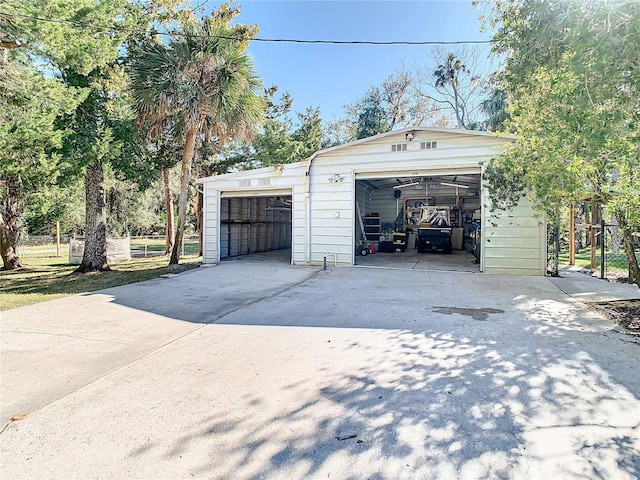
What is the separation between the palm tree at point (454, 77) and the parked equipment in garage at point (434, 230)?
379 inches

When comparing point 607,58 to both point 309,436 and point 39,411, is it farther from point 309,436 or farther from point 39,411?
point 39,411

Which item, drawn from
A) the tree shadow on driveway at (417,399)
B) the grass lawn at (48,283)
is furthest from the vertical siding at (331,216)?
the tree shadow on driveway at (417,399)

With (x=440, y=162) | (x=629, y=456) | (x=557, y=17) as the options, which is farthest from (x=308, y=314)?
(x=440, y=162)

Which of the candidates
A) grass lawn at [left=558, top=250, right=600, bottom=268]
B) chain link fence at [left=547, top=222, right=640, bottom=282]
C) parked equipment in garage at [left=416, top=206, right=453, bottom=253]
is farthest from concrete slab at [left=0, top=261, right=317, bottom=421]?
grass lawn at [left=558, top=250, right=600, bottom=268]

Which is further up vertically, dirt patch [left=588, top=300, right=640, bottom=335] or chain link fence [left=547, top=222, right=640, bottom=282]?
chain link fence [left=547, top=222, right=640, bottom=282]

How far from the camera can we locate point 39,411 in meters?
2.48

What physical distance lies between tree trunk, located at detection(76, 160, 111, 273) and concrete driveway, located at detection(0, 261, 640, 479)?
637 cm

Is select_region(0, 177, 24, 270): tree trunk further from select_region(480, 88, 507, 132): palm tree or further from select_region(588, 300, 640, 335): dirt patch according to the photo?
select_region(480, 88, 507, 132): palm tree

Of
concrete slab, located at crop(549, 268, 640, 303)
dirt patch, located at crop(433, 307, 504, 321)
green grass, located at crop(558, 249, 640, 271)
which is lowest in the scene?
dirt patch, located at crop(433, 307, 504, 321)

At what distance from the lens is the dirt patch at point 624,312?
4.32 m

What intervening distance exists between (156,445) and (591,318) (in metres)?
5.32

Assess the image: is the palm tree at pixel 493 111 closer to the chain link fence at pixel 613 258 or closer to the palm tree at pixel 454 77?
the palm tree at pixel 454 77

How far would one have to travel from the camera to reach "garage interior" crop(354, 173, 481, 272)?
1413cm

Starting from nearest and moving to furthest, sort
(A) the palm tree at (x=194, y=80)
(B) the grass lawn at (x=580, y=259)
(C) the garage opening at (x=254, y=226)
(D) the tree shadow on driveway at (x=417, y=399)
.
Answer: (D) the tree shadow on driveway at (x=417, y=399), (A) the palm tree at (x=194, y=80), (B) the grass lawn at (x=580, y=259), (C) the garage opening at (x=254, y=226)
